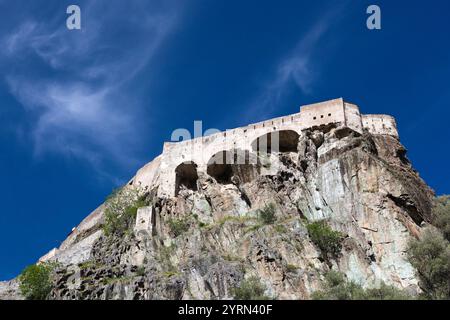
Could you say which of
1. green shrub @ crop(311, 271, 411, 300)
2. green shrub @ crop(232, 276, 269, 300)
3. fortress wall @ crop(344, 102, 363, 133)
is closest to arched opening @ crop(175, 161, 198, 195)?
fortress wall @ crop(344, 102, 363, 133)

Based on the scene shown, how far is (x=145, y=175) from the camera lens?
2773 inches

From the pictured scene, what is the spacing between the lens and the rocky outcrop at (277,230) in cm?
4562

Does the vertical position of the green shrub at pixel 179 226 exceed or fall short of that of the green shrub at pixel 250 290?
it exceeds it

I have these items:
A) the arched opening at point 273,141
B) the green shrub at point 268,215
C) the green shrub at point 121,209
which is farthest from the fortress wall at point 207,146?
the green shrub at point 268,215

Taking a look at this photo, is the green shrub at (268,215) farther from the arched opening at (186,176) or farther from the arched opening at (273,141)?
the arched opening at (186,176)

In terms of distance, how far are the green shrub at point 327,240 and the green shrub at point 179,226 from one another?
472 inches

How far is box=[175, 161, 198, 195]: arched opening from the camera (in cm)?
6331

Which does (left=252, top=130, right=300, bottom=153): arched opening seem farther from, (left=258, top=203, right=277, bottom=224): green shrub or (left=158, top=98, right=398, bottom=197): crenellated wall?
(left=258, top=203, right=277, bottom=224): green shrub

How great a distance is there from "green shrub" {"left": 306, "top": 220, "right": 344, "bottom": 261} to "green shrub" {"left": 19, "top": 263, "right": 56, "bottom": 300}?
68.3 ft
